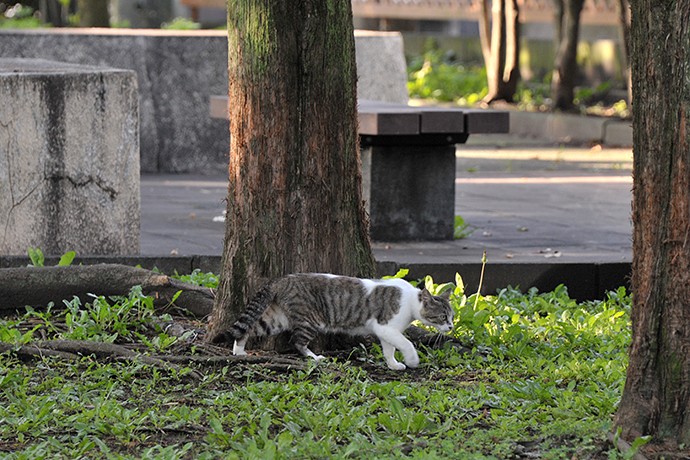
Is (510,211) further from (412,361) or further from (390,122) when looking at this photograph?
(412,361)

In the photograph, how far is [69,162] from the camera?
26.1 ft

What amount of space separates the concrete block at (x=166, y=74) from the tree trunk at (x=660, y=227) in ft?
30.8

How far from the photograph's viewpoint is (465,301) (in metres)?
6.72

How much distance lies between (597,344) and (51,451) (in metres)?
2.72

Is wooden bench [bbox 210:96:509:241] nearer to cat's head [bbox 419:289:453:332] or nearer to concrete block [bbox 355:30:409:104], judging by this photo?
cat's head [bbox 419:289:453:332]

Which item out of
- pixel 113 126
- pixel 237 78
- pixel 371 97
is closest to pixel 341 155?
pixel 237 78

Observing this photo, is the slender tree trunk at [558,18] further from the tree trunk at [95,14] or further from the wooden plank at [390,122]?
the wooden plank at [390,122]

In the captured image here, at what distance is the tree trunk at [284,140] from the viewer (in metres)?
5.81

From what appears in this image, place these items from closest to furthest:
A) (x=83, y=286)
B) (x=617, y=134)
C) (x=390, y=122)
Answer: (x=83, y=286), (x=390, y=122), (x=617, y=134)

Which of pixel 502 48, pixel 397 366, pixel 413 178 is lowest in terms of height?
pixel 397 366

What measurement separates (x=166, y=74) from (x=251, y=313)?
26.4 feet

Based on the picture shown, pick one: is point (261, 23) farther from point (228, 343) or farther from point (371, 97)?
point (371, 97)

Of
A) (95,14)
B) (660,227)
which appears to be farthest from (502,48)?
(660,227)

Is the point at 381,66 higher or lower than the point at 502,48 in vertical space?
lower
